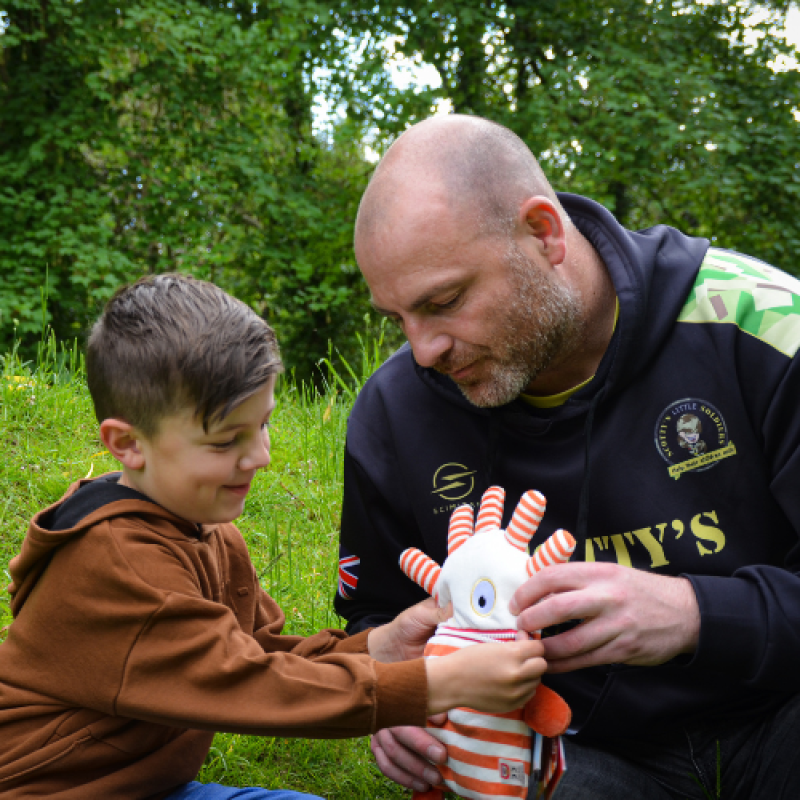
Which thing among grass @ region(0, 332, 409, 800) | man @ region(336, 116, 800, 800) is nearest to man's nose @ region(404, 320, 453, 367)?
man @ region(336, 116, 800, 800)

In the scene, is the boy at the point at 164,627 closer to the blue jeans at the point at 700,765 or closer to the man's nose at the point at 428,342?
the man's nose at the point at 428,342

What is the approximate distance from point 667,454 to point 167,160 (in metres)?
9.04

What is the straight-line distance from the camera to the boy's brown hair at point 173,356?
1696 mm

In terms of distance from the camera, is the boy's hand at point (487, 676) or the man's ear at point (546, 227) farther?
the man's ear at point (546, 227)

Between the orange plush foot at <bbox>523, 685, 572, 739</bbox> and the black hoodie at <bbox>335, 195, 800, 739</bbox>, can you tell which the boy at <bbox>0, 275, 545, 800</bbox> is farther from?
the black hoodie at <bbox>335, 195, 800, 739</bbox>

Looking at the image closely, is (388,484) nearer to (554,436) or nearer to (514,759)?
(554,436)

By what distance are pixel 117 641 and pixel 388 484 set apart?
942 millimetres

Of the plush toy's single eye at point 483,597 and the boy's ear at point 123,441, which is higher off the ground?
the boy's ear at point 123,441

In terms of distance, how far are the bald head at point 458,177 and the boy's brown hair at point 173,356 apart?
19.8 inches

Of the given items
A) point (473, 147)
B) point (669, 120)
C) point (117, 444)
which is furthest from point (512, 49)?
point (117, 444)

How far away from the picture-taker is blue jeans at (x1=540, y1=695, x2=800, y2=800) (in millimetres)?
1894

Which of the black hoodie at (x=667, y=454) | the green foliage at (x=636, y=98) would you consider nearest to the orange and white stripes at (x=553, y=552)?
the black hoodie at (x=667, y=454)

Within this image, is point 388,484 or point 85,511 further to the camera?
point 388,484

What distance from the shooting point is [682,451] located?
1.98 meters
